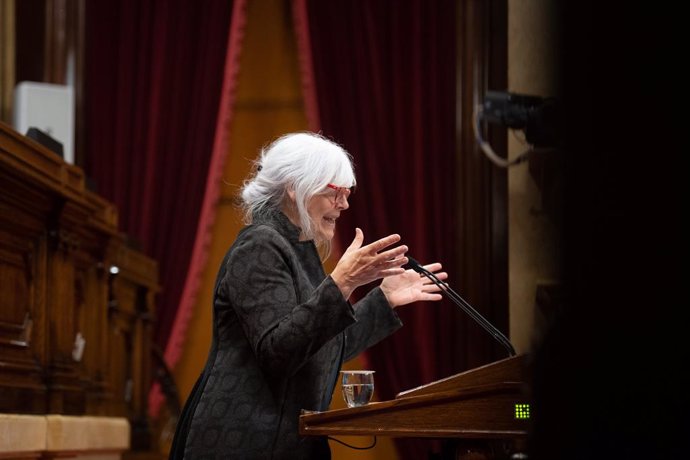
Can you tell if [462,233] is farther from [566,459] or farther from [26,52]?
[566,459]

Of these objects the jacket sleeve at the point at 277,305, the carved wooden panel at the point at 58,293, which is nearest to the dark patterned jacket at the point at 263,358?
the jacket sleeve at the point at 277,305

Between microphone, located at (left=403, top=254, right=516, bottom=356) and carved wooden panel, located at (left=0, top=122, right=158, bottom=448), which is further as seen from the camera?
carved wooden panel, located at (left=0, top=122, right=158, bottom=448)

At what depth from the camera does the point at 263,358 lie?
199 cm

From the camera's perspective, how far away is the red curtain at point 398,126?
19.2 feet


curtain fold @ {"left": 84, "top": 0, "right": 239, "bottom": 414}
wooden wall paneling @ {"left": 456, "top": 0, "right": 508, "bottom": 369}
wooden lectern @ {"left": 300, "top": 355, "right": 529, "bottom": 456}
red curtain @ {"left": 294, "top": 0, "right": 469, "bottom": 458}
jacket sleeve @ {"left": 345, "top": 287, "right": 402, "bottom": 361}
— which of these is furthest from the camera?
curtain fold @ {"left": 84, "top": 0, "right": 239, "bottom": 414}

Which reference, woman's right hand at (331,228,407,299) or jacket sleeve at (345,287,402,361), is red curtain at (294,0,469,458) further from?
woman's right hand at (331,228,407,299)

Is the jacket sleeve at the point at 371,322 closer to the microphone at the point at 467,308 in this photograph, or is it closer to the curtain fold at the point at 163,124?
the microphone at the point at 467,308

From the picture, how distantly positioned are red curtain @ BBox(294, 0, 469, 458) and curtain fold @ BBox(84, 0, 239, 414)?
0.62 metres

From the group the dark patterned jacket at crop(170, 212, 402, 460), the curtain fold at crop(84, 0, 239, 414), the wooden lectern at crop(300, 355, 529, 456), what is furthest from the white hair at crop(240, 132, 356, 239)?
the curtain fold at crop(84, 0, 239, 414)

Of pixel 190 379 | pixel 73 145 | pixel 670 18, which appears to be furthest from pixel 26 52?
pixel 670 18

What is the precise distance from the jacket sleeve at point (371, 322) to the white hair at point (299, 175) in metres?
0.24

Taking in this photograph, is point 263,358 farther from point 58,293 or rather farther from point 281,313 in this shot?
point 58,293

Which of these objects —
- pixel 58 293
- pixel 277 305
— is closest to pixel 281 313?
pixel 277 305

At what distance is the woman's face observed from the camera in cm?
229
